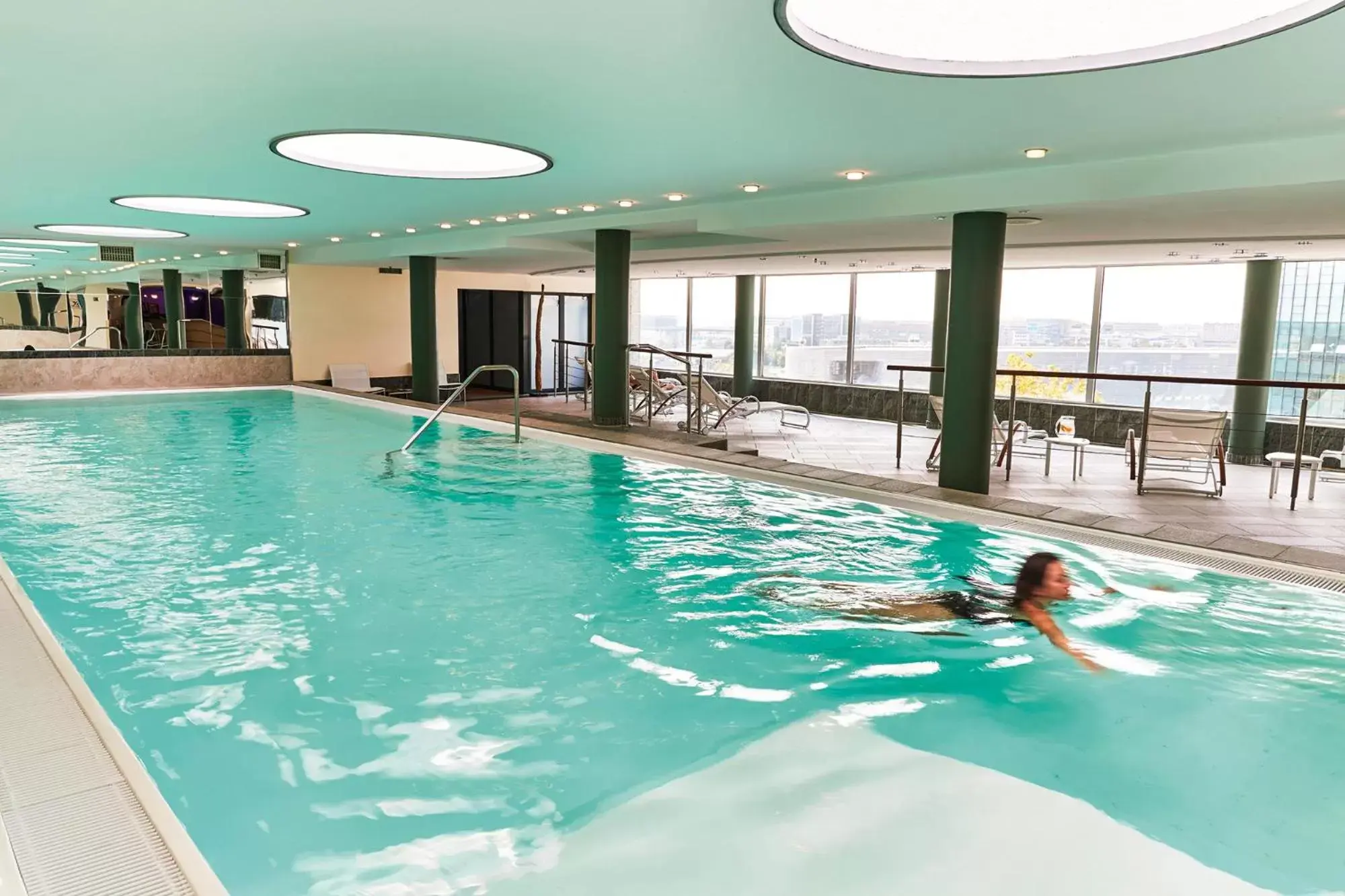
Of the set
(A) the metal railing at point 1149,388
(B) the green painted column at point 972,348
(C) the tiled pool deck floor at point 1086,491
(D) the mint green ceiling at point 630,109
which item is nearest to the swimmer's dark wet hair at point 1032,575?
(C) the tiled pool deck floor at point 1086,491

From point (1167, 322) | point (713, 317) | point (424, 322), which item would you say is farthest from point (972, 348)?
point (713, 317)

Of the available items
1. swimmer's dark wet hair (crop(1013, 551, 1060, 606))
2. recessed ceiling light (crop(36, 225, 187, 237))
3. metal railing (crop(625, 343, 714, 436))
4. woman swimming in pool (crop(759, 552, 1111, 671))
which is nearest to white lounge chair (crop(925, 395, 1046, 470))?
metal railing (crop(625, 343, 714, 436))

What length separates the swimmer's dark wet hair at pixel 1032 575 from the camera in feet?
15.1

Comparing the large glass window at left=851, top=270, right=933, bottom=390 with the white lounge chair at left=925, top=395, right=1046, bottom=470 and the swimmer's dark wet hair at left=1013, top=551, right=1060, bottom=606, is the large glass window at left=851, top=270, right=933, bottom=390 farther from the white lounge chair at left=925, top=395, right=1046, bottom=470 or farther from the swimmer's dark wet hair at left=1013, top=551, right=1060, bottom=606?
the swimmer's dark wet hair at left=1013, top=551, right=1060, bottom=606

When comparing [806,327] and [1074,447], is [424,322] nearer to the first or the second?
[806,327]

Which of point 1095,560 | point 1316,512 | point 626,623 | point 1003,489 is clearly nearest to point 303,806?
point 626,623

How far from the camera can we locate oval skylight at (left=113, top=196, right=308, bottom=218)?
8.55 m

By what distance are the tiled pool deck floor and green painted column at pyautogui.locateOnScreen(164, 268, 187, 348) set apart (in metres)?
7.46

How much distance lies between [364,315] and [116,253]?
4.43m

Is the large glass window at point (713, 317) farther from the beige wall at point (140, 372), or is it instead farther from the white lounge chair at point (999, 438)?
the white lounge chair at point (999, 438)

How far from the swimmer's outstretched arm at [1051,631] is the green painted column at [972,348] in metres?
2.93

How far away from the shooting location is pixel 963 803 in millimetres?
2785

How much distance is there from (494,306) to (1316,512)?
15.4 meters

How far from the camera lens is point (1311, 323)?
40.1 ft
